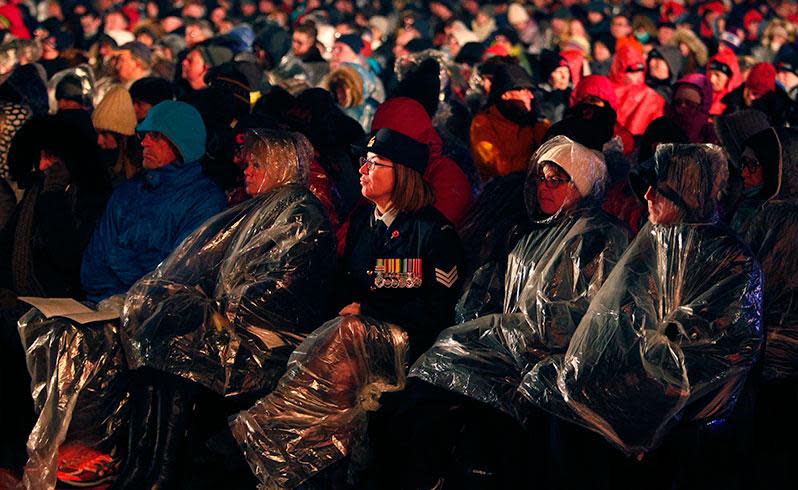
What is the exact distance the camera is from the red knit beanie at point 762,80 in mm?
10555

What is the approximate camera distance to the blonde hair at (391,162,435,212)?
6367 millimetres

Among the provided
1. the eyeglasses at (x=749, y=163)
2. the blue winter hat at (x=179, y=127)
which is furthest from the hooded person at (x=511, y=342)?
the blue winter hat at (x=179, y=127)

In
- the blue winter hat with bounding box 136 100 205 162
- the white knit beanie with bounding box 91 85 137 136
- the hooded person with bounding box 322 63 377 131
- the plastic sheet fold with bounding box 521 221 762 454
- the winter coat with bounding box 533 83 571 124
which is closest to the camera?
the plastic sheet fold with bounding box 521 221 762 454

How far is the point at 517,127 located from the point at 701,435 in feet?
12.1

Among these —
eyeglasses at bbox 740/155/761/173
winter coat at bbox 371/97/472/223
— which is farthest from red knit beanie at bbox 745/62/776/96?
eyeglasses at bbox 740/155/761/173

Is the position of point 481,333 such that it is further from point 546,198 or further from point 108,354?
point 108,354

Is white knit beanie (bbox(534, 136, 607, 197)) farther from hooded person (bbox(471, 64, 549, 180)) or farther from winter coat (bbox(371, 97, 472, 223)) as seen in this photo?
hooded person (bbox(471, 64, 549, 180))

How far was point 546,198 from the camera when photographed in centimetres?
609

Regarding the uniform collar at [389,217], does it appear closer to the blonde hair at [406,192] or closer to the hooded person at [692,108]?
the blonde hair at [406,192]

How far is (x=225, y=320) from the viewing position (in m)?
6.39

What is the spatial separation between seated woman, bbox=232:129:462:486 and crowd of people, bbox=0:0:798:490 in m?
0.01

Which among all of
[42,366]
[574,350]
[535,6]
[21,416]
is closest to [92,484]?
[42,366]

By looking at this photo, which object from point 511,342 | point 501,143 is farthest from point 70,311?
point 501,143

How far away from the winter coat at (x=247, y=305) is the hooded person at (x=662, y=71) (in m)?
5.98
